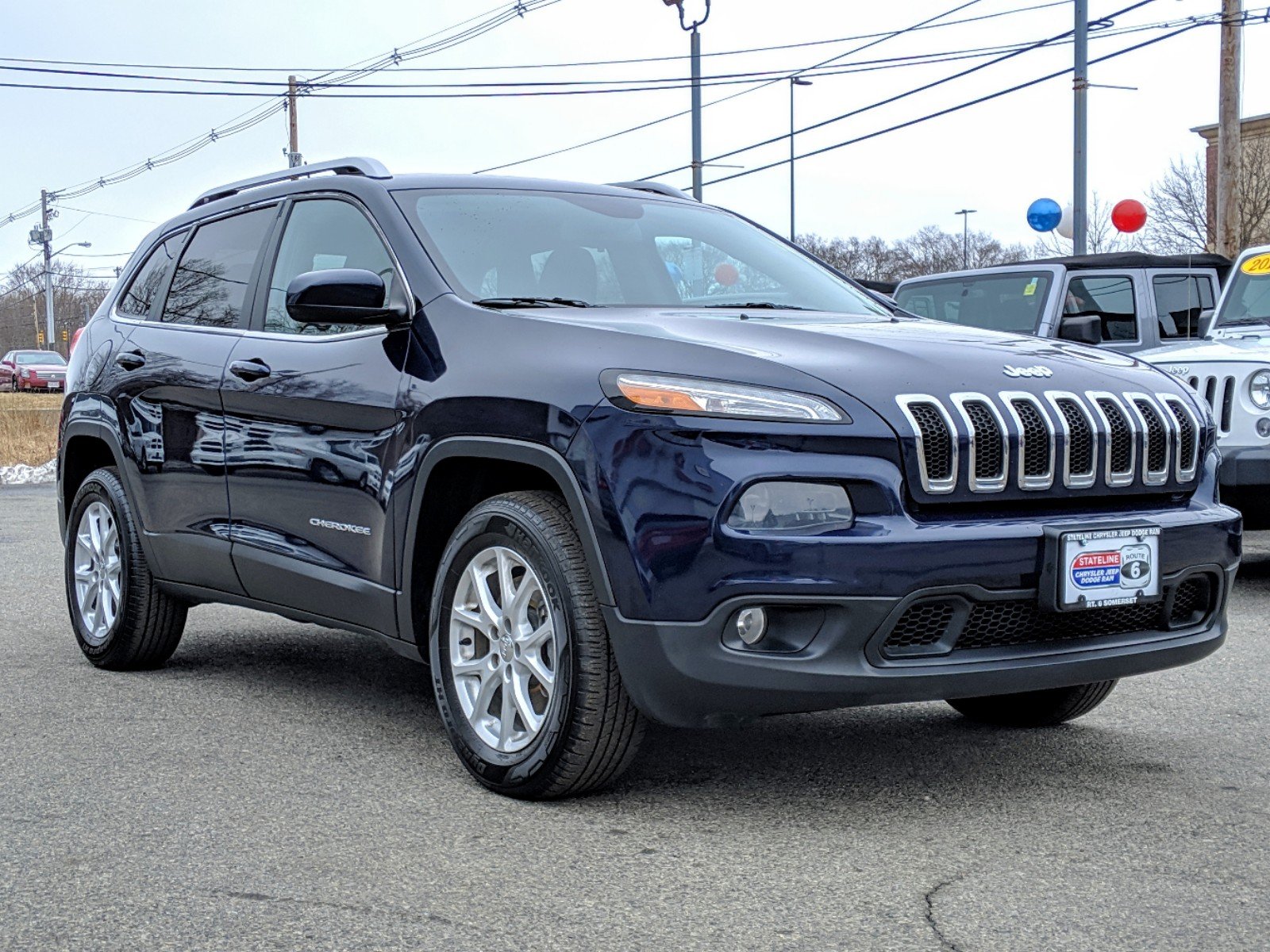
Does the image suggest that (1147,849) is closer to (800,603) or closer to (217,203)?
(800,603)

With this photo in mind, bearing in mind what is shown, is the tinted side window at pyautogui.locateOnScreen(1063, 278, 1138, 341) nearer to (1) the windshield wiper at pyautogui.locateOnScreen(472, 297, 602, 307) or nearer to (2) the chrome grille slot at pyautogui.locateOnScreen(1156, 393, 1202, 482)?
(2) the chrome grille slot at pyautogui.locateOnScreen(1156, 393, 1202, 482)

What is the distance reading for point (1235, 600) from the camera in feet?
26.3

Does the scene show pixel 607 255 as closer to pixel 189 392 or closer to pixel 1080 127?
pixel 189 392

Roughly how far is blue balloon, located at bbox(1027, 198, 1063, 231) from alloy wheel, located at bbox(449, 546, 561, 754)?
17.5 m

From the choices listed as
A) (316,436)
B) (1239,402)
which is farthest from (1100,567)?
(1239,402)

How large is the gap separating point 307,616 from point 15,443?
718 inches

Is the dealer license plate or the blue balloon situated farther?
the blue balloon

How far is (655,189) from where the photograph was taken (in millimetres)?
5895

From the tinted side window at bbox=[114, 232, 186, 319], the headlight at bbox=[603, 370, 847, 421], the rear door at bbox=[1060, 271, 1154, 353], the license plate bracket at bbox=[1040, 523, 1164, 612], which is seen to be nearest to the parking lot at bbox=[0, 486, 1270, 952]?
the license plate bracket at bbox=[1040, 523, 1164, 612]

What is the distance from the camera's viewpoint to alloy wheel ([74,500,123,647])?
6141mm

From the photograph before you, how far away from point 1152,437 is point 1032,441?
1.54 ft

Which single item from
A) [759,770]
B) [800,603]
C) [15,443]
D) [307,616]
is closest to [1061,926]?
[800,603]

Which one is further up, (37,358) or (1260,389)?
(37,358)

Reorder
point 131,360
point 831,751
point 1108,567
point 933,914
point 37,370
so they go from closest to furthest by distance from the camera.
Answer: point 933,914 < point 1108,567 < point 831,751 < point 131,360 < point 37,370
